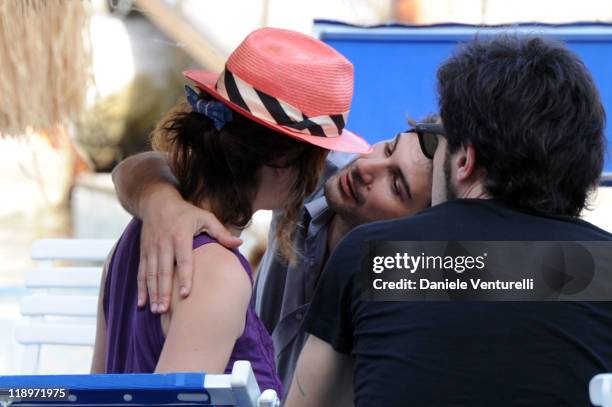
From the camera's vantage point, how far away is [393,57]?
3.12m

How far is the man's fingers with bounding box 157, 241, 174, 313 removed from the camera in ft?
4.77

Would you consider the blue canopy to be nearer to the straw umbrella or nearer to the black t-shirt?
the straw umbrella

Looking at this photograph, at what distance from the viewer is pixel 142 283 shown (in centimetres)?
152

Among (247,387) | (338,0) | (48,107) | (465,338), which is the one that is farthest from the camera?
(338,0)

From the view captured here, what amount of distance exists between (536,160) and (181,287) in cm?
53

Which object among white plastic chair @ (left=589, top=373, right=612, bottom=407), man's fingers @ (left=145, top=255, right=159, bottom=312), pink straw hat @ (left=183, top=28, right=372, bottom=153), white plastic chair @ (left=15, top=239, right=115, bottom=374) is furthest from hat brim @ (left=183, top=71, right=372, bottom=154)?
white plastic chair @ (left=15, top=239, right=115, bottom=374)

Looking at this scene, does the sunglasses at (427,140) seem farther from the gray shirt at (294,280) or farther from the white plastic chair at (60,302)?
the white plastic chair at (60,302)

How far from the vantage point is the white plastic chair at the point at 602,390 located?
45.5 inches

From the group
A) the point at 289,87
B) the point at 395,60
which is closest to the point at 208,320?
the point at 289,87

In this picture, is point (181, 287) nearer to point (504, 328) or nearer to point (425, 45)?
point (504, 328)

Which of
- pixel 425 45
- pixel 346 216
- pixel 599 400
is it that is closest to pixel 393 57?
pixel 425 45

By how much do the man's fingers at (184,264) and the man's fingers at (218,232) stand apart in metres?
0.03

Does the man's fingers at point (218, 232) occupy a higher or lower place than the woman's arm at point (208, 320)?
higher

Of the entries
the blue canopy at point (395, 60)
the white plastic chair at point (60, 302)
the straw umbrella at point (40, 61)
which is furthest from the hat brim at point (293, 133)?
the blue canopy at point (395, 60)
